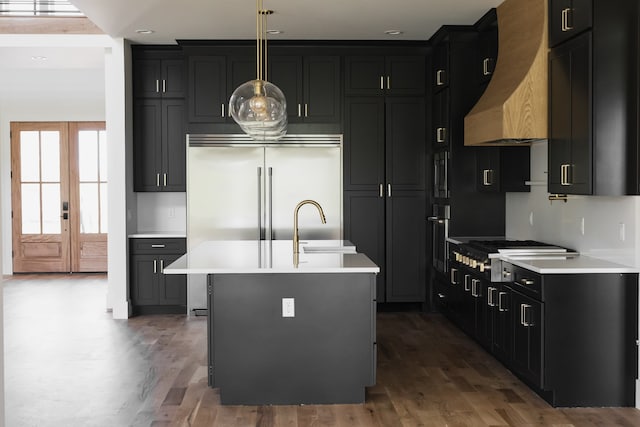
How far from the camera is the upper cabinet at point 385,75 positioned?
742 centimetres

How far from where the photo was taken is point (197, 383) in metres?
4.90

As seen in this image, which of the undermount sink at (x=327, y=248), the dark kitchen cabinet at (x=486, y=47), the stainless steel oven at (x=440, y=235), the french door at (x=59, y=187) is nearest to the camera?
the undermount sink at (x=327, y=248)

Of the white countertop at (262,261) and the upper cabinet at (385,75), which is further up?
the upper cabinet at (385,75)

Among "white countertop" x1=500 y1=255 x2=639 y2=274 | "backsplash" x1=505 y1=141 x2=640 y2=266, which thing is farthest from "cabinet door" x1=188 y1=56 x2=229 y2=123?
"white countertop" x1=500 y1=255 x2=639 y2=274

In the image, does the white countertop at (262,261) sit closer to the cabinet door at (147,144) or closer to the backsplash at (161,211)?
the cabinet door at (147,144)

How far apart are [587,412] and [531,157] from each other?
2.48 m

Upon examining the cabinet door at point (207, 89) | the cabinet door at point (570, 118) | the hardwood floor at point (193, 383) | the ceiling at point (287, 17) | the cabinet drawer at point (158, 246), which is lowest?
the hardwood floor at point (193, 383)

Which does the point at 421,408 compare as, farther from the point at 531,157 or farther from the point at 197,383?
the point at 531,157

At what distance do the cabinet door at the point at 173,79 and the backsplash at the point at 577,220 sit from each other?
11.2 feet

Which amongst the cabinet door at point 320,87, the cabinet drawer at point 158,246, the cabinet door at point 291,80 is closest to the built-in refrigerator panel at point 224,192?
the cabinet drawer at point 158,246

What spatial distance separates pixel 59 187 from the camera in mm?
10586

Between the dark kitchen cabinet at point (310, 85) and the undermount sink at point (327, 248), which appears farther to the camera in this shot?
the dark kitchen cabinet at point (310, 85)

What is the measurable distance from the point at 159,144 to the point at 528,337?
14.7 ft

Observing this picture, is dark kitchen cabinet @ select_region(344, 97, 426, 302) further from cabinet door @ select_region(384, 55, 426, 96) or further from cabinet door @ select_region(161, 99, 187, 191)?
cabinet door @ select_region(161, 99, 187, 191)
